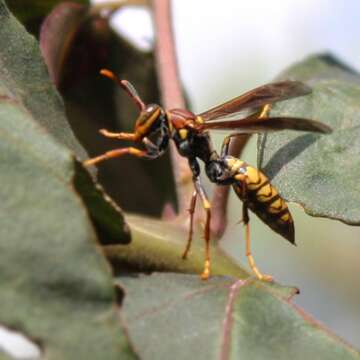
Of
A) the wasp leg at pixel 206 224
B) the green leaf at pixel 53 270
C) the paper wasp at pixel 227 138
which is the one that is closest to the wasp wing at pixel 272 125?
the paper wasp at pixel 227 138

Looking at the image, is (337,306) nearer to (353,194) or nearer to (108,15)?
(108,15)

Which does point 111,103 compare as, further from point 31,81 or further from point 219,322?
point 219,322

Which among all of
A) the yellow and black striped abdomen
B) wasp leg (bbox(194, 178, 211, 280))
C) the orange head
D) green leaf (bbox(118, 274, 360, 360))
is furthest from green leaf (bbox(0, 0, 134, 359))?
the orange head

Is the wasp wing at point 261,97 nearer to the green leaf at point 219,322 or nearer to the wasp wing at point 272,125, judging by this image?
the wasp wing at point 272,125

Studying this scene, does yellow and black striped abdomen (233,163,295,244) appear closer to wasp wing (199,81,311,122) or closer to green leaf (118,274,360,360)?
wasp wing (199,81,311,122)

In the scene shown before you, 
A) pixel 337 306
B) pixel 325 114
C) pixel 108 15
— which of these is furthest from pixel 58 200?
pixel 337 306

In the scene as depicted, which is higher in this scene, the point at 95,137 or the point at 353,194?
the point at 353,194
